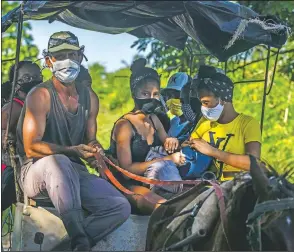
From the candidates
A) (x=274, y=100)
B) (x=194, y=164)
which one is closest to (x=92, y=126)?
(x=194, y=164)

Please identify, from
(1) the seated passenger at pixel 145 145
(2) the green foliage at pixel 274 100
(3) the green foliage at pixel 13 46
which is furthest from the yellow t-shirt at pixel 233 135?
(3) the green foliage at pixel 13 46

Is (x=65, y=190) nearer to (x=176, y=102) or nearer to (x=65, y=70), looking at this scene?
(x=65, y=70)

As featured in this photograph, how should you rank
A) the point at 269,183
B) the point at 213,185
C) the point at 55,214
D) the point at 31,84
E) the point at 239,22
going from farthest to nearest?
1. the point at 31,84
2. the point at 239,22
3. the point at 55,214
4. the point at 213,185
5. the point at 269,183

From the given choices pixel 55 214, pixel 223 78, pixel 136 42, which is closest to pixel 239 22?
pixel 223 78

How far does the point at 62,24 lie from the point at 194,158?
1920 mm

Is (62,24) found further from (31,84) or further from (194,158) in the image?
(194,158)

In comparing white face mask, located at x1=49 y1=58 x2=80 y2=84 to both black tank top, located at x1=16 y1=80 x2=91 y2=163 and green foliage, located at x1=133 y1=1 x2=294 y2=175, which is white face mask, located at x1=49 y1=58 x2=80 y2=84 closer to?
black tank top, located at x1=16 y1=80 x2=91 y2=163

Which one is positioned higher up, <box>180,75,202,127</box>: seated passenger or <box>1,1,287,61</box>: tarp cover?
<box>1,1,287,61</box>: tarp cover

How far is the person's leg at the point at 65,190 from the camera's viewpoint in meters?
6.46

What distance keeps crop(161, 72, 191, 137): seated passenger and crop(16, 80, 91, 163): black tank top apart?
109 cm

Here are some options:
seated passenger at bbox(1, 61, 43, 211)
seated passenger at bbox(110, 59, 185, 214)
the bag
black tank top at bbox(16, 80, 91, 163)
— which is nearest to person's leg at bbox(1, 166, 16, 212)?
seated passenger at bbox(1, 61, 43, 211)

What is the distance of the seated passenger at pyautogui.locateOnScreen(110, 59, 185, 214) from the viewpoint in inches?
278

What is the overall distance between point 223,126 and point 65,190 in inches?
57.2

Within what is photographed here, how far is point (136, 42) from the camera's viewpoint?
1034cm
